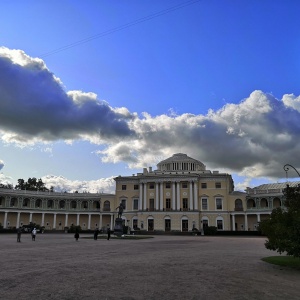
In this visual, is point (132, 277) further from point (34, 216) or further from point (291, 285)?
point (34, 216)

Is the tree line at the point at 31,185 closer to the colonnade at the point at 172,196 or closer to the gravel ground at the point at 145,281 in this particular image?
the colonnade at the point at 172,196

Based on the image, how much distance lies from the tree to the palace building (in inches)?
2724

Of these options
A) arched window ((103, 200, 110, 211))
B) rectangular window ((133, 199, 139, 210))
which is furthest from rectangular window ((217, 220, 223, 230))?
arched window ((103, 200, 110, 211))

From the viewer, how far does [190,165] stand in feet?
316

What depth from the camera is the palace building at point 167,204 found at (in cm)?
8675

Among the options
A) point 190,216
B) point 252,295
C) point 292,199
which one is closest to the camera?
point 252,295

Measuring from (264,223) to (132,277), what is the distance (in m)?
8.70

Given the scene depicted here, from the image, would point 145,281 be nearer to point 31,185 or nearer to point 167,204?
point 167,204

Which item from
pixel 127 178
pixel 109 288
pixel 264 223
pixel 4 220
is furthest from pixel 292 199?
pixel 4 220

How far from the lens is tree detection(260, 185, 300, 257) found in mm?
14148

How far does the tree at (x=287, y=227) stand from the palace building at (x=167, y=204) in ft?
227

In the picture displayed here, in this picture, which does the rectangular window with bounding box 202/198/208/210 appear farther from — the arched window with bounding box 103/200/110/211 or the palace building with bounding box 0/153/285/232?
the arched window with bounding box 103/200/110/211

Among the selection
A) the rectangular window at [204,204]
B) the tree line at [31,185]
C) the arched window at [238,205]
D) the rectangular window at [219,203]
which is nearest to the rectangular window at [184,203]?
the rectangular window at [204,204]

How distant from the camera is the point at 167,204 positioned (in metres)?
89.8
